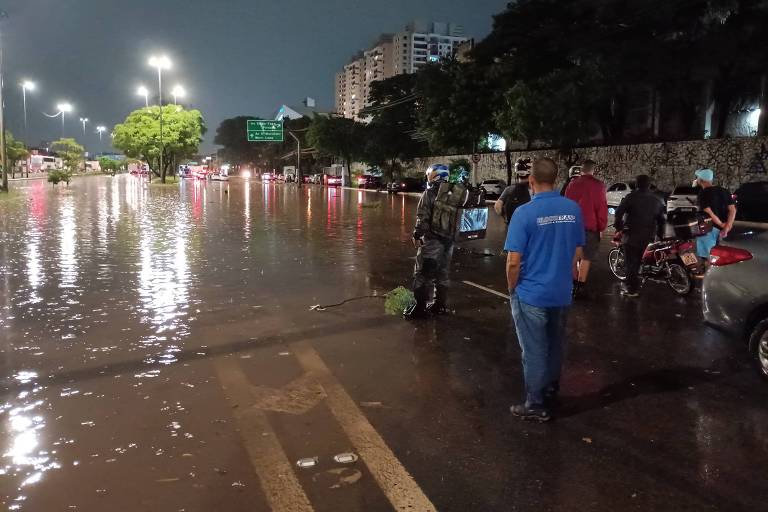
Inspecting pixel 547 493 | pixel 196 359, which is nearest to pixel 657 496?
pixel 547 493

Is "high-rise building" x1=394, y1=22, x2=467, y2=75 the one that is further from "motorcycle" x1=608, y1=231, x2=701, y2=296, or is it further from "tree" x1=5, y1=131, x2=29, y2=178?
"motorcycle" x1=608, y1=231, x2=701, y2=296

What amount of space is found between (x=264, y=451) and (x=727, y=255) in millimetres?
4259

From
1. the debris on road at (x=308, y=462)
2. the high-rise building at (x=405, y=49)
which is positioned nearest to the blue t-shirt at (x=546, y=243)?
the debris on road at (x=308, y=462)

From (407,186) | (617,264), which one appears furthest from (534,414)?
(407,186)

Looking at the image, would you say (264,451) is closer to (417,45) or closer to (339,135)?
(339,135)

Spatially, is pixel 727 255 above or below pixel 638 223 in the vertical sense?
below

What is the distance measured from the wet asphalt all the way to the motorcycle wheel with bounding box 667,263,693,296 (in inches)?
10.7

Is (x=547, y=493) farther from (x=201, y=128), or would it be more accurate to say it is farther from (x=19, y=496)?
(x=201, y=128)

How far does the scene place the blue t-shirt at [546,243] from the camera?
14.0ft

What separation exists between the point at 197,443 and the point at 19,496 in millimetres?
1021

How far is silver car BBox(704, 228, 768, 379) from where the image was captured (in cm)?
528

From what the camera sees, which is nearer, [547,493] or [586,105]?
[547,493]

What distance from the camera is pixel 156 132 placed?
62.2m

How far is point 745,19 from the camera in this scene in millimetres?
26250
